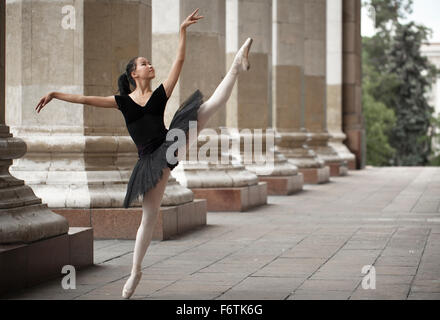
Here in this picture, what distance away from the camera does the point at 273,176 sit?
2077cm

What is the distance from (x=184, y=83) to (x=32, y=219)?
796cm

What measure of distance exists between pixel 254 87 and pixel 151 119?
12514 millimetres

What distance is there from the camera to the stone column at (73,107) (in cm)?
1166

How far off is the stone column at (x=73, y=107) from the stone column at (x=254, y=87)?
777 centimetres

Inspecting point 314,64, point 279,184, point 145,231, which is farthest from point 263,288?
point 314,64

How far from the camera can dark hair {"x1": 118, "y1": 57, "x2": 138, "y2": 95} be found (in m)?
7.88

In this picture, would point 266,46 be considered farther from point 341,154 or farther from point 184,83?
point 341,154

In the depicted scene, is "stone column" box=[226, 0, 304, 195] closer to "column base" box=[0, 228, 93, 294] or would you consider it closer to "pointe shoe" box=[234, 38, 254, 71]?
"column base" box=[0, 228, 93, 294]

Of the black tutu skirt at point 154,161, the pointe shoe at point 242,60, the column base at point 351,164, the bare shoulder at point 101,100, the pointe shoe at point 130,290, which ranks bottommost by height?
the column base at point 351,164

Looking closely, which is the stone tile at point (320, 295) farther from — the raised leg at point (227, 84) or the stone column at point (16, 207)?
the stone column at point (16, 207)

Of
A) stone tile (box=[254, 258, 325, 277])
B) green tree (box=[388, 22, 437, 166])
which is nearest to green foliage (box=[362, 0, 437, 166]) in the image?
green tree (box=[388, 22, 437, 166])

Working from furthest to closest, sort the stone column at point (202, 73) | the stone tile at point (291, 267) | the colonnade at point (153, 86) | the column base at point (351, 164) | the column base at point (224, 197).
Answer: the column base at point (351, 164) < the column base at point (224, 197) < the stone column at point (202, 73) < the colonnade at point (153, 86) < the stone tile at point (291, 267)

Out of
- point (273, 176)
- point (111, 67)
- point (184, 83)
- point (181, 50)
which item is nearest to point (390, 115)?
point (273, 176)

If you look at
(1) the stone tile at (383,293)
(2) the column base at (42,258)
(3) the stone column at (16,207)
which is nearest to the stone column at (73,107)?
(2) the column base at (42,258)
